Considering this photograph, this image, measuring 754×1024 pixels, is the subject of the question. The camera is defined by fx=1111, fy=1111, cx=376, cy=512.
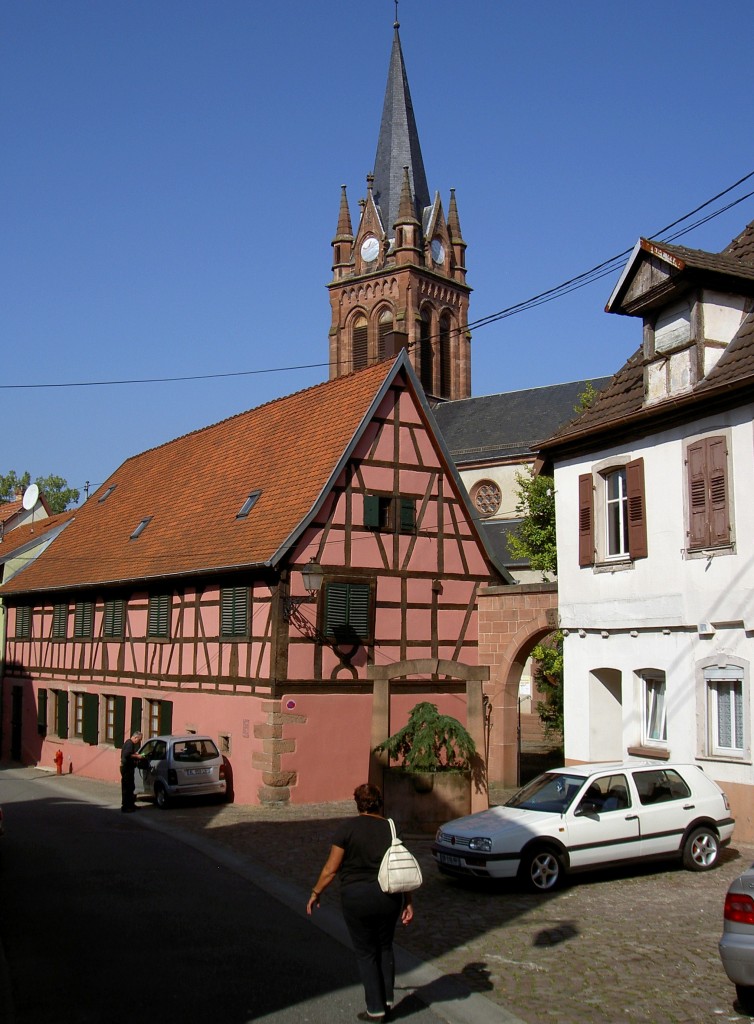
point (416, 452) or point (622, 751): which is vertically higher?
point (416, 452)

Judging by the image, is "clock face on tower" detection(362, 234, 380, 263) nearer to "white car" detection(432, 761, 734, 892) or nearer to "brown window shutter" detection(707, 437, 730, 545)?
"brown window shutter" detection(707, 437, 730, 545)

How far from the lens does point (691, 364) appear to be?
1608 cm

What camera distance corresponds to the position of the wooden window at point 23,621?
3419cm

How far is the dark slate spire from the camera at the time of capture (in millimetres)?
72375

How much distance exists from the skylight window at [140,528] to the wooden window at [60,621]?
378cm

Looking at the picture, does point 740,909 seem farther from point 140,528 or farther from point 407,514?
point 140,528


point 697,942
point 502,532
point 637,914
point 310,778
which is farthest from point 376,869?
point 502,532

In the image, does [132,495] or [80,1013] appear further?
[132,495]

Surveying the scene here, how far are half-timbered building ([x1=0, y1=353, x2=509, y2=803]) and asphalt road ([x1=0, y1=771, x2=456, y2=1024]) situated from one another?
671 cm

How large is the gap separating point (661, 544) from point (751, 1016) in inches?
368

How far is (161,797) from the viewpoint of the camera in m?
20.7

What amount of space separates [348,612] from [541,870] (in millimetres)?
10749

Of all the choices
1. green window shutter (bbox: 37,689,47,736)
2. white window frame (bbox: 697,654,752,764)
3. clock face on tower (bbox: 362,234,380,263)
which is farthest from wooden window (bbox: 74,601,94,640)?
clock face on tower (bbox: 362,234,380,263)

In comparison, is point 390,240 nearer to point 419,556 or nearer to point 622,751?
point 419,556
